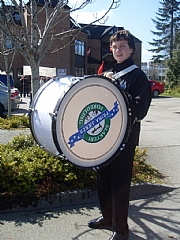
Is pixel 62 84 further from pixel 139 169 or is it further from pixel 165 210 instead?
pixel 139 169

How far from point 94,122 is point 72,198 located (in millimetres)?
1604

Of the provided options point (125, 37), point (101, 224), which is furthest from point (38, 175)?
point (125, 37)

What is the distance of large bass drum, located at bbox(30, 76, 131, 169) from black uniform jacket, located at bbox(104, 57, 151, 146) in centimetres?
7

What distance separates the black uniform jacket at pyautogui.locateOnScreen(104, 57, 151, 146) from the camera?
2918 mm

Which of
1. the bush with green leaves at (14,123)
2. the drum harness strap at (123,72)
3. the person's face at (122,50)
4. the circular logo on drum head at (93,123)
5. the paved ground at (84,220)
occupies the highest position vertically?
the person's face at (122,50)

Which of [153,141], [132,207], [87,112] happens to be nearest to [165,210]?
[132,207]

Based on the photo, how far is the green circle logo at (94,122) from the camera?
2.80 m

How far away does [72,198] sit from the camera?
4.09 m

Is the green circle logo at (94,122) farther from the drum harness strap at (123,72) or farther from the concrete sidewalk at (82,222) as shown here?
the concrete sidewalk at (82,222)

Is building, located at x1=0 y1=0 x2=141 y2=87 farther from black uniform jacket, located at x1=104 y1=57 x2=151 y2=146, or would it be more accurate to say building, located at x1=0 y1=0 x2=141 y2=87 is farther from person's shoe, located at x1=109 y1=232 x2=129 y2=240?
person's shoe, located at x1=109 y1=232 x2=129 y2=240

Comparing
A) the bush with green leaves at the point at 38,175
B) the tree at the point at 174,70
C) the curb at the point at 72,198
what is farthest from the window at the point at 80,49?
the curb at the point at 72,198

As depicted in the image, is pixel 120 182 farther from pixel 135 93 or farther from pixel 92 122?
pixel 135 93

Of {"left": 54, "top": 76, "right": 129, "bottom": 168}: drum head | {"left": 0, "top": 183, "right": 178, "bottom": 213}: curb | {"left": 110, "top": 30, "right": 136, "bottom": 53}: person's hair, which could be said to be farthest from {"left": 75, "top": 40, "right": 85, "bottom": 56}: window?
{"left": 54, "top": 76, "right": 129, "bottom": 168}: drum head

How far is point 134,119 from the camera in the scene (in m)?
3.02
